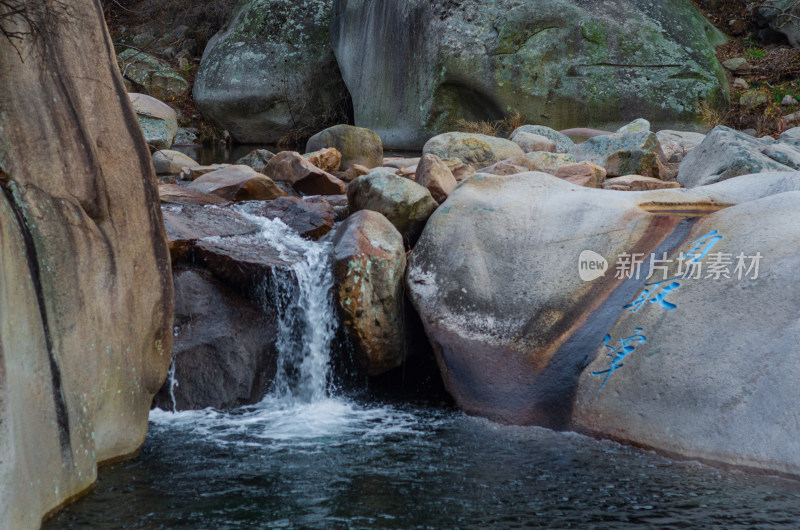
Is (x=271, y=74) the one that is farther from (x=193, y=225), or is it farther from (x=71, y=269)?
(x=71, y=269)

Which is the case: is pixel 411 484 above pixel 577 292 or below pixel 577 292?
below

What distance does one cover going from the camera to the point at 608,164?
7695mm

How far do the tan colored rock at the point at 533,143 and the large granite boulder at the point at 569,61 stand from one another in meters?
2.62

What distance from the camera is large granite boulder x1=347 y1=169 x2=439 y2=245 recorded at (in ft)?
17.7

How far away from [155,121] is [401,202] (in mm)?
7817

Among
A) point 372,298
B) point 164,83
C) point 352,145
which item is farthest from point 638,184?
point 164,83

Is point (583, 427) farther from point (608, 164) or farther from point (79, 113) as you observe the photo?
point (608, 164)

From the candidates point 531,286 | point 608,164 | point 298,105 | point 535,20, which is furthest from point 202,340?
point 298,105

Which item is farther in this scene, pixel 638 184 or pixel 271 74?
pixel 271 74

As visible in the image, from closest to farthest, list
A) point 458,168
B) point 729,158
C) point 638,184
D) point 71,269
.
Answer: point 71,269, point 729,158, point 638,184, point 458,168

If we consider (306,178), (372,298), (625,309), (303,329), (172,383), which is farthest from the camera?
(306,178)

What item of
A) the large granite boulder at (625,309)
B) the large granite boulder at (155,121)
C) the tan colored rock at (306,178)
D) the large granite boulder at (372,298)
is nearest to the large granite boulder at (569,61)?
the large granite boulder at (155,121)

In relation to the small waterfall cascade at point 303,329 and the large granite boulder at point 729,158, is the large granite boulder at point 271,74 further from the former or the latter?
the small waterfall cascade at point 303,329

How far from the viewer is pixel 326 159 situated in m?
8.70
